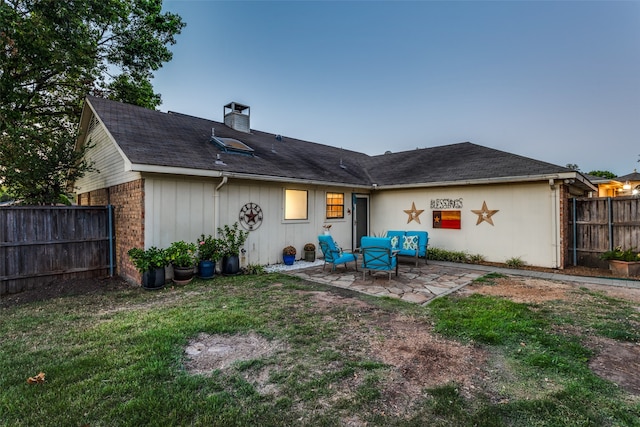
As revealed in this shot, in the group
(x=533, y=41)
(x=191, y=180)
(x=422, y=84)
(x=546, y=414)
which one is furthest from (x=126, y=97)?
(x=533, y=41)

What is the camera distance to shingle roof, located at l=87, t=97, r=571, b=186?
23.2 ft

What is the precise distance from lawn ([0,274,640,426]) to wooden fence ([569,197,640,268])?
3904 mm

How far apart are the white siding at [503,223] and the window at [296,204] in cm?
400

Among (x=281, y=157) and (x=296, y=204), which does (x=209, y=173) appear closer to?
(x=296, y=204)

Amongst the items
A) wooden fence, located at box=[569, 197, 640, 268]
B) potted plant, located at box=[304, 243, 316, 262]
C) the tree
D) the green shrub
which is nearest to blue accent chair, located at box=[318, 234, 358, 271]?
potted plant, located at box=[304, 243, 316, 262]

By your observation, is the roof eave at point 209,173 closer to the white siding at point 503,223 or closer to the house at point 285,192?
the house at point 285,192

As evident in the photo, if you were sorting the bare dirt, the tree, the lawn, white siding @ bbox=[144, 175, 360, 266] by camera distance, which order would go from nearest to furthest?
1. the lawn
2. the bare dirt
3. white siding @ bbox=[144, 175, 360, 266]
4. the tree

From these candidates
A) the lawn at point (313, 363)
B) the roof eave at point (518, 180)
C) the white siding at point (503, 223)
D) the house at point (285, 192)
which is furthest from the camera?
the white siding at point (503, 223)

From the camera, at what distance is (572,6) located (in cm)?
1050

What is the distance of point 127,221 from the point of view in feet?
22.4

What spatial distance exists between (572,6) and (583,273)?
999 centimetres

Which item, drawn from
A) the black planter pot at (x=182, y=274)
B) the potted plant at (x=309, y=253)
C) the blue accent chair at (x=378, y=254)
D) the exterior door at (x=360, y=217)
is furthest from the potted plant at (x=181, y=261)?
the exterior door at (x=360, y=217)

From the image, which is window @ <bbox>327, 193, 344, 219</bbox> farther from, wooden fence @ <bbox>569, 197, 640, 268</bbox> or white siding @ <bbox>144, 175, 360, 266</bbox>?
wooden fence @ <bbox>569, 197, 640, 268</bbox>

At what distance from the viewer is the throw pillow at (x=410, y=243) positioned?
8.66 metres
